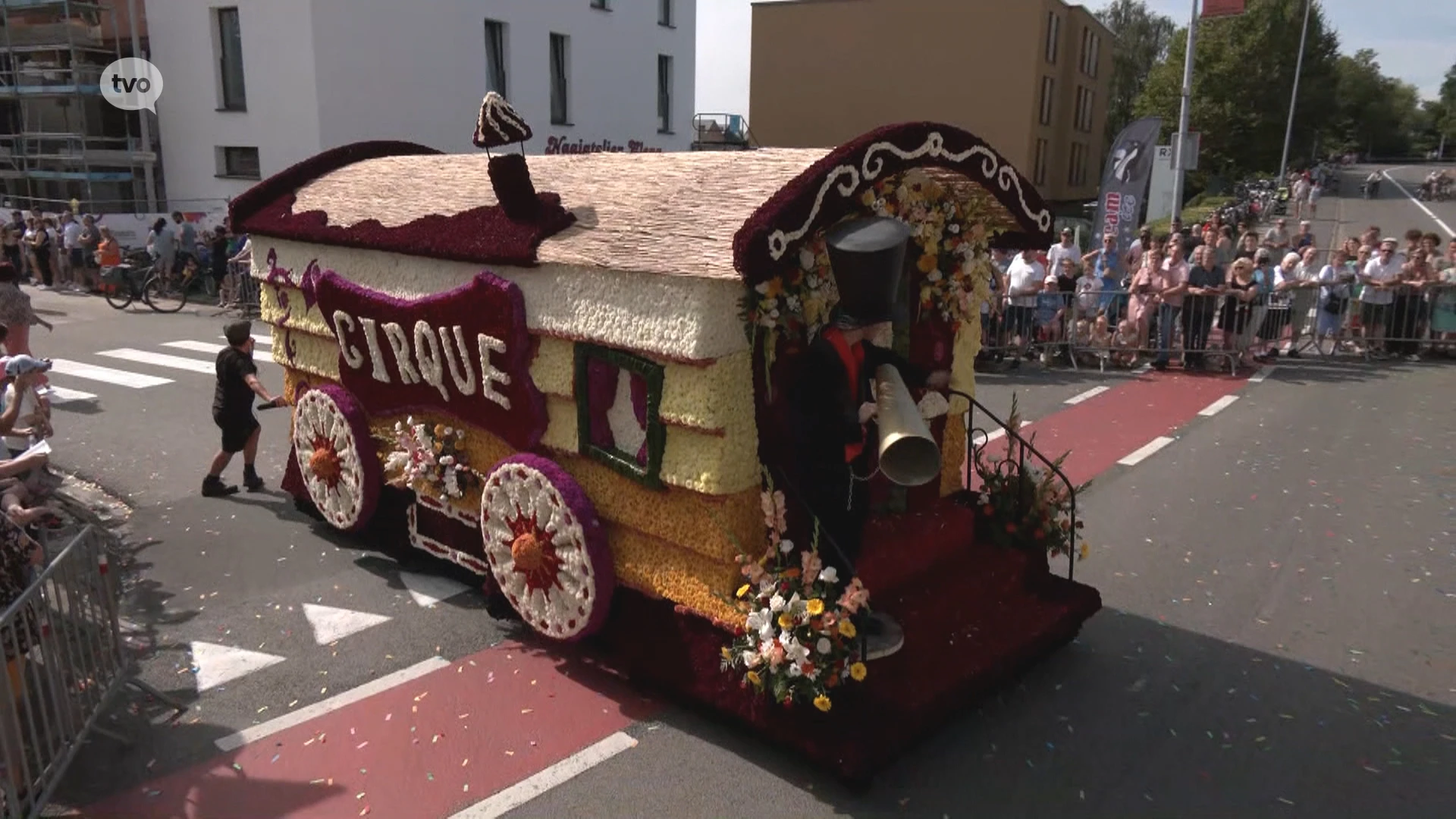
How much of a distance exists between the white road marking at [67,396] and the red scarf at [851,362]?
11.4 m

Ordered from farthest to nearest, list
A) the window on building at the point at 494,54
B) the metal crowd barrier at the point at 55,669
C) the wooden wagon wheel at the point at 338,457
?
the window on building at the point at 494,54 < the wooden wagon wheel at the point at 338,457 < the metal crowd barrier at the point at 55,669

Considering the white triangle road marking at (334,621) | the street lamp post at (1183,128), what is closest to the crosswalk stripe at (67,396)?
the white triangle road marking at (334,621)

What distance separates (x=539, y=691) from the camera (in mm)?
5387

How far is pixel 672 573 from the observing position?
5070mm

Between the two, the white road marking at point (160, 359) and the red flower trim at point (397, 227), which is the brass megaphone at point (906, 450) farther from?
the white road marking at point (160, 359)

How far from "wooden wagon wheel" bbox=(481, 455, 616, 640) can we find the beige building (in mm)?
33552

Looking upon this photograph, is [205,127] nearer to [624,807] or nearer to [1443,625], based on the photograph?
[624,807]

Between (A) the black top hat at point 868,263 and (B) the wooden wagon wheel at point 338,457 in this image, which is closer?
(A) the black top hat at point 868,263

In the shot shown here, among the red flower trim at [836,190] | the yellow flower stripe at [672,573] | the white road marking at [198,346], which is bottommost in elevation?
the white road marking at [198,346]

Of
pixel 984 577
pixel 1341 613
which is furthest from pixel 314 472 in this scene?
pixel 1341 613

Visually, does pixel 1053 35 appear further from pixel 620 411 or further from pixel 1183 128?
pixel 620 411

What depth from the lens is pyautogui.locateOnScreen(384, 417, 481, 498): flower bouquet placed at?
6.20 meters

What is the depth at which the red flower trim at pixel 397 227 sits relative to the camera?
5.47m

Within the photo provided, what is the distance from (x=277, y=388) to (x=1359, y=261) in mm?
15405
